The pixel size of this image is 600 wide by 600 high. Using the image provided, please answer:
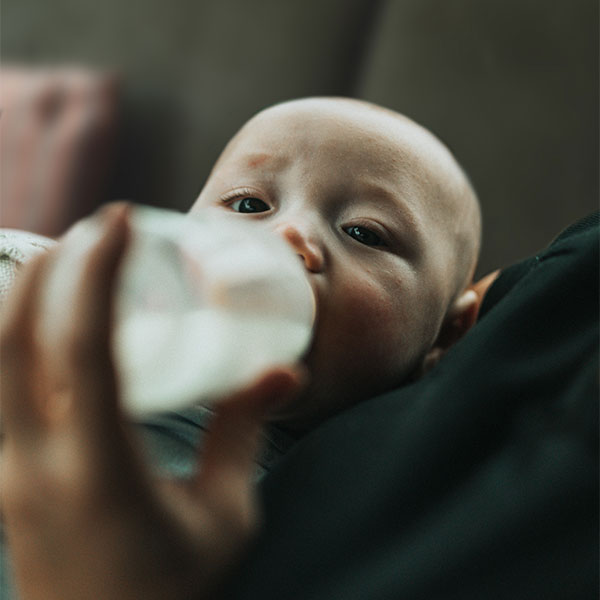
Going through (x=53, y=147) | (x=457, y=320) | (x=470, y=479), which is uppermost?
(x=470, y=479)

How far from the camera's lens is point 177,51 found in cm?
156

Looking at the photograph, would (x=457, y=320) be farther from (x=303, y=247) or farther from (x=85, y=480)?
(x=85, y=480)

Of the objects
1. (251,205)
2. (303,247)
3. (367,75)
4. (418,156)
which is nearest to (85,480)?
(303,247)

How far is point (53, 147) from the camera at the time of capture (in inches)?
58.6

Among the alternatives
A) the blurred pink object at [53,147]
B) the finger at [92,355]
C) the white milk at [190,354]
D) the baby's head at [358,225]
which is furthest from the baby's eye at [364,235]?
the blurred pink object at [53,147]

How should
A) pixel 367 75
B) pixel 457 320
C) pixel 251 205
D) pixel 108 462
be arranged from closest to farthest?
pixel 108 462
pixel 251 205
pixel 457 320
pixel 367 75

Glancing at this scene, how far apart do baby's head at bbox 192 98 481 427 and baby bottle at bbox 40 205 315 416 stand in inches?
6.0

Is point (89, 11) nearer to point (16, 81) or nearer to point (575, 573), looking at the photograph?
point (16, 81)

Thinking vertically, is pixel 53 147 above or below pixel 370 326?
below

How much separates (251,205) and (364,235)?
10cm

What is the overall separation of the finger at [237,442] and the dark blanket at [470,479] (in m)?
0.07

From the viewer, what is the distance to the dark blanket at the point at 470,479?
16.0 inches

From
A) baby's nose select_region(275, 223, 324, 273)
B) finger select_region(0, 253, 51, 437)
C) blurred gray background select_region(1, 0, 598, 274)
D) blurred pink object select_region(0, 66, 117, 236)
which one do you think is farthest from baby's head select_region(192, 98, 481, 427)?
blurred pink object select_region(0, 66, 117, 236)

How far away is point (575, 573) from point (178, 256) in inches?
10.5
